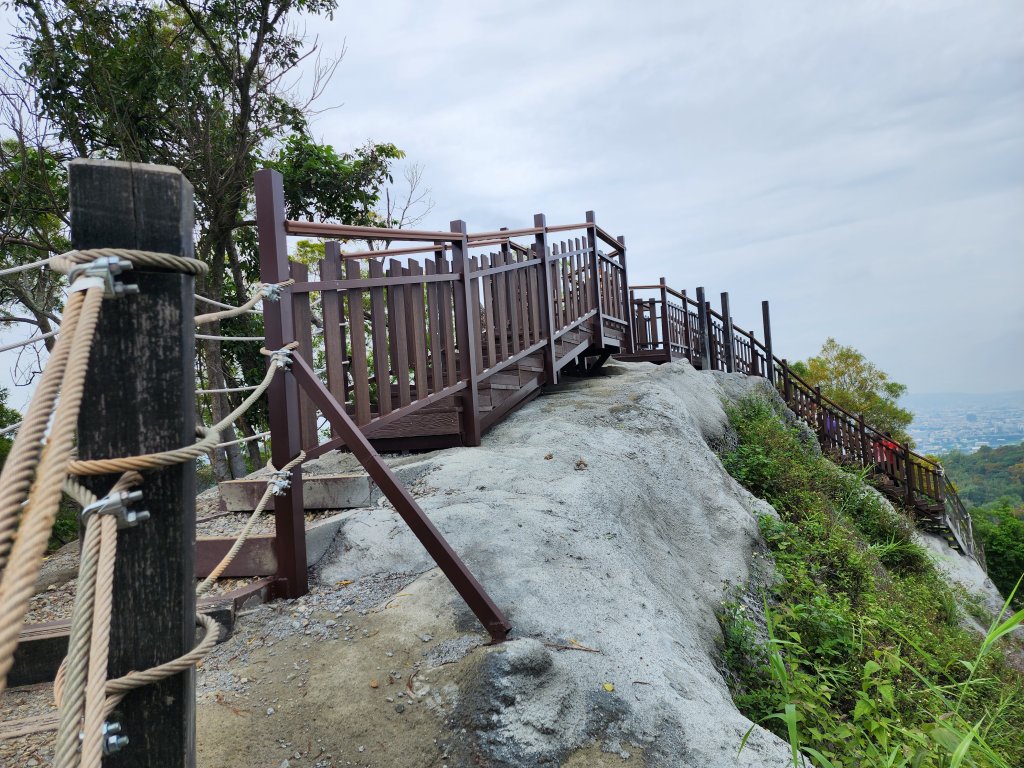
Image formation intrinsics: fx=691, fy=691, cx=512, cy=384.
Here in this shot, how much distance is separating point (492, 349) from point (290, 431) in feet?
9.77

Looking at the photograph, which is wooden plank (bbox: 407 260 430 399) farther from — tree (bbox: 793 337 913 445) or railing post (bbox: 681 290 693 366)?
tree (bbox: 793 337 913 445)

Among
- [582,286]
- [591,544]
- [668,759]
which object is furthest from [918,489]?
[668,759]

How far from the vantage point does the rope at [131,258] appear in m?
1.36

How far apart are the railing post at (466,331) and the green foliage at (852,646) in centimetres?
247

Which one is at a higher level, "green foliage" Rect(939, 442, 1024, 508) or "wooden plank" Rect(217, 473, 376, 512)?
"wooden plank" Rect(217, 473, 376, 512)

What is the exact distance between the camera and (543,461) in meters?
5.27

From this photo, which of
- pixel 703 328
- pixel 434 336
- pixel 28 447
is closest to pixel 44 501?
pixel 28 447

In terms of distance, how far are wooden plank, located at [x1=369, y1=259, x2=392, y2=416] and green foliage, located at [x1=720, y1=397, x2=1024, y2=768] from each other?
2.57m

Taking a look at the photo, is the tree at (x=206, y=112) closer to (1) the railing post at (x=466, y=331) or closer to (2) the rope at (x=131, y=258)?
(1) the railing post at (x=466, y=331)

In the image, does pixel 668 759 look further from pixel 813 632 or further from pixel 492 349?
pixel 492 349

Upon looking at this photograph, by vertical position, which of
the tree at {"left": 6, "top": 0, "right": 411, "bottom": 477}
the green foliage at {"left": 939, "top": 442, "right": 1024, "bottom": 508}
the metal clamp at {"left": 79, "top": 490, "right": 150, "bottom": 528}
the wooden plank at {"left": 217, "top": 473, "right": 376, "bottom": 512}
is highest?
the tree at {"left": 6, "top": 0, "right": 411, "bottom": 477}

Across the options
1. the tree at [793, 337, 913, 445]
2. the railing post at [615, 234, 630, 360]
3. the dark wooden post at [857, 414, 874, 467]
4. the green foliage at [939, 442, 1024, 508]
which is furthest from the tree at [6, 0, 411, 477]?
the green foliage at [939, 442, 1024, 508]

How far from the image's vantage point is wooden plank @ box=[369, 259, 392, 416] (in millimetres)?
4457

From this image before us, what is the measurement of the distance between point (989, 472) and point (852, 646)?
73655 mm
